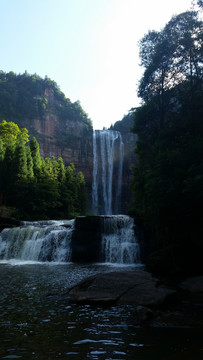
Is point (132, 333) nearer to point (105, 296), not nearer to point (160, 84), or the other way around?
point (105, 296)

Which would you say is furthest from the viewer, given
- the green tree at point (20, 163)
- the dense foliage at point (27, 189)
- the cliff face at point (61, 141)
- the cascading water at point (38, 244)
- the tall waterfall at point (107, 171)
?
the cliff face at point (61, 141)

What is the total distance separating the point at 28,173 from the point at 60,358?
36.7 m

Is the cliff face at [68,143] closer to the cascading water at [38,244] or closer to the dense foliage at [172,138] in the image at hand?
the cascading water at [38,244]

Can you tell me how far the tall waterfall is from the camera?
6498cm

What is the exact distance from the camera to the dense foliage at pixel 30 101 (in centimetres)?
7806

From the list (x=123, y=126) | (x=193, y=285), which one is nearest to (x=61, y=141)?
(x=123, y=126)

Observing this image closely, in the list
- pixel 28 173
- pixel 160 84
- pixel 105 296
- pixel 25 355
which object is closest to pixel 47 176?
pixel 28 173

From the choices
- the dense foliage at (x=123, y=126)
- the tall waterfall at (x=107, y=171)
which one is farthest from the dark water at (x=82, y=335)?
the dense foliage at (x=123, y=126)

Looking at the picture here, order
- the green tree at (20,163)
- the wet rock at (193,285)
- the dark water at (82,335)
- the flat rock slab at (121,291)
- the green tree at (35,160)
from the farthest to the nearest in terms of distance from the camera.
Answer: the green tree at (35,160), the green tree at (20,163), the wet rock at (193,285), the flat rock slab at (121,291), the dark water at (82,335)

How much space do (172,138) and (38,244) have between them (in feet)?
43.6

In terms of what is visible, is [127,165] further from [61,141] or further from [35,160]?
[35,160]

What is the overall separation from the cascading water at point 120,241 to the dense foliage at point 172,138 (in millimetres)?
1315

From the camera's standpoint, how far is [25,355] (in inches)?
153

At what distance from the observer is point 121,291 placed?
7.47 meters
